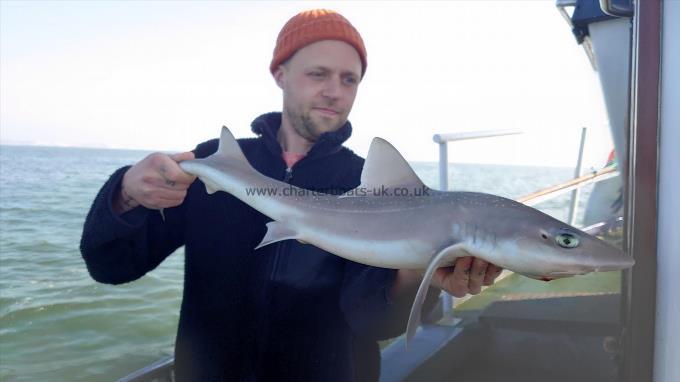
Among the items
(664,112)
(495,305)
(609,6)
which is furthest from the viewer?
(495,305)

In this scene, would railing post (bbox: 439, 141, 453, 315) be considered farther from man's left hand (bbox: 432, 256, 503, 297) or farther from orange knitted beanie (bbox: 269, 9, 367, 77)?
man's left hand (bbox: 432, 256, 503, 297)

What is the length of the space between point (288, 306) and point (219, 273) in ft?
1.23

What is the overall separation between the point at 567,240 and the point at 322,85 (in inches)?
56.9

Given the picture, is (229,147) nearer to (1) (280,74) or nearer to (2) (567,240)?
(1) (280,74)

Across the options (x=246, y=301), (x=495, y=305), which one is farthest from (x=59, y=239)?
(x=246, y=301)

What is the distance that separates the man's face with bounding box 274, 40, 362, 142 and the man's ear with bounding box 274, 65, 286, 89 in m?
0.13

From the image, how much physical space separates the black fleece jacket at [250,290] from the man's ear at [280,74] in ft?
1.76

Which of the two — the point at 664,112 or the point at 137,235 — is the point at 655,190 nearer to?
the point at 664,112

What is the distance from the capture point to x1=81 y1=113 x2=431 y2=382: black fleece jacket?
2271 millimetres

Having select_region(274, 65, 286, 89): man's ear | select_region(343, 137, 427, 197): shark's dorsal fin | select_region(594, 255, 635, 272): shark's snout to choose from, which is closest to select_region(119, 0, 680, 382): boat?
select_region(594, 255, 635, 272): shark's snout

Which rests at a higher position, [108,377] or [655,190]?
[655,190]

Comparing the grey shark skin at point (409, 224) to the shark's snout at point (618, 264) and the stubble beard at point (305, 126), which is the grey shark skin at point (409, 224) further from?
the stubble beard at point (305, 126)

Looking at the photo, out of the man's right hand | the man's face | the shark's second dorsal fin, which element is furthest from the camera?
the man's face

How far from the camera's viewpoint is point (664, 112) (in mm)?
1582
